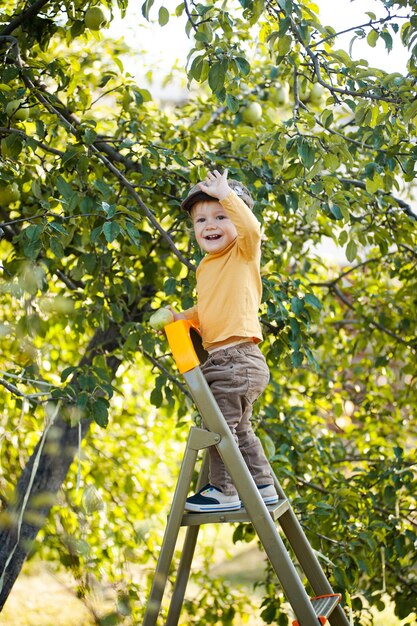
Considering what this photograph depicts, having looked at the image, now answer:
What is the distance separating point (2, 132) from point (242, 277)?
0.91 metres

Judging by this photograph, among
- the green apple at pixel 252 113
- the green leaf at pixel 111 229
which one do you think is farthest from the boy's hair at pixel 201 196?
the green apple at pixel 252 113

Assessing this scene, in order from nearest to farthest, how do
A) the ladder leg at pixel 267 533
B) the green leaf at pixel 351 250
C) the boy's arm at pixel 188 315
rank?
1. the ladder leg at pixel 267 533
2. the boy's arm at pixel 188 315
3. the green leaf at pixel 351 250

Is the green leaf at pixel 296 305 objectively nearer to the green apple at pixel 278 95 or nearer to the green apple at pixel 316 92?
the green apple at pixel 316 92

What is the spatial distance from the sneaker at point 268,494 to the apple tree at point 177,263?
349 millimetres

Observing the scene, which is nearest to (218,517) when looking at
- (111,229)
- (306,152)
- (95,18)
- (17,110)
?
(111,229)

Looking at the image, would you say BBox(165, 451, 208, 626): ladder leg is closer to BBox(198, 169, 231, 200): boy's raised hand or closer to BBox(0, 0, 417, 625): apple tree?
BBox(0, 0, 417, 625): apple tree

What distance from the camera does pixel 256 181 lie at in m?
2.96

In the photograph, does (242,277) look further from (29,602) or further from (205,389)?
(29,602)

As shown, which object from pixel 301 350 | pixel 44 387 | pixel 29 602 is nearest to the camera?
pixel 301 350

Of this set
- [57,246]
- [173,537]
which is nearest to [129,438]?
[57,246]

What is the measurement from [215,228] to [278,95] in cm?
183

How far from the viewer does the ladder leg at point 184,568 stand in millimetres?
2049

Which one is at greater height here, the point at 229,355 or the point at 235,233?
the point at 235,233

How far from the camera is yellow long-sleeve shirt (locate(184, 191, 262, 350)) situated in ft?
6.08
